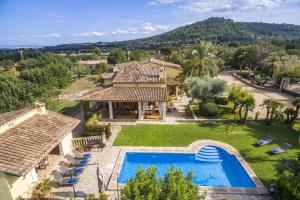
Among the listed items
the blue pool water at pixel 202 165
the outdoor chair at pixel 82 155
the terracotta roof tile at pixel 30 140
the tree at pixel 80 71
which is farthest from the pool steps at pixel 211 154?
the tree at pixel 80 71

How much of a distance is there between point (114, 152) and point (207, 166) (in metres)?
8.80

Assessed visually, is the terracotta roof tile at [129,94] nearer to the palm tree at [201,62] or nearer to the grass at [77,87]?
the palm tree at [201,62]

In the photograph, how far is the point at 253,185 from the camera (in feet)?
48.5

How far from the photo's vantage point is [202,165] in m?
18.5

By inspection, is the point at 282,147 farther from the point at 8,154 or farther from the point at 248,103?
the point at 8,154

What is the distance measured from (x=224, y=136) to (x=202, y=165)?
5.71 meters

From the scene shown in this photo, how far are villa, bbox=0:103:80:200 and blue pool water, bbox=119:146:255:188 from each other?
6.15 metres

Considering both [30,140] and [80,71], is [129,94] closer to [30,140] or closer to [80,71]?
[30,140]

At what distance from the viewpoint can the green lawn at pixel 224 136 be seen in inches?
739

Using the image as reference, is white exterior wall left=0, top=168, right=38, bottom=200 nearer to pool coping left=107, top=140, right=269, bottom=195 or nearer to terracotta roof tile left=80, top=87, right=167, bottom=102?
pool coping left=107, top=140, right=269, bottom=195

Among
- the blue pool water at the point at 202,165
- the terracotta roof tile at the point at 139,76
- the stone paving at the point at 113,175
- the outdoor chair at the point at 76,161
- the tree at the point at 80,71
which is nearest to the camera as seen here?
the stone paving at the point at 113,175

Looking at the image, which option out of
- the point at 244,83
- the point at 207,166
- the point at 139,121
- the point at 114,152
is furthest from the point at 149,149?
the point at 244,83

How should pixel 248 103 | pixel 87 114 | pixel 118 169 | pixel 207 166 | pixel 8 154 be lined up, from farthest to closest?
pixel 87 114 → pixel 248 103 → pixel 207 166 → pixel 118 169 → pixel 8 154

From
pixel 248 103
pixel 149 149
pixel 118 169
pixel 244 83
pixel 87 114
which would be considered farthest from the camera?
pixel 244 83
